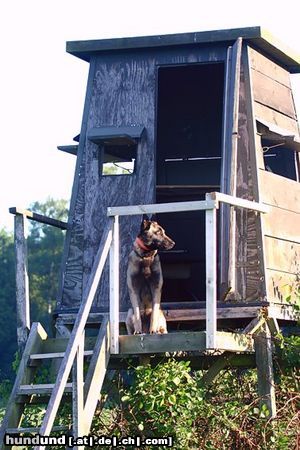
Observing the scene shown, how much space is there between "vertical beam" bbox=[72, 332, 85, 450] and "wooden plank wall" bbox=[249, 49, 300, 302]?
8.33 ft

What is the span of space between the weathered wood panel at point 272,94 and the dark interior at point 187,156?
0.99 m

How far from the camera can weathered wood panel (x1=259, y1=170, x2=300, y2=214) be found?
13.2 m

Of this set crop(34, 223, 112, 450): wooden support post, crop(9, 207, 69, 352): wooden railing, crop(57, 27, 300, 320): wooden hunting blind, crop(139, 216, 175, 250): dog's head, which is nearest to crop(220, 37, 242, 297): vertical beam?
crop(57, 27, 300, 320): wooden hunting blind

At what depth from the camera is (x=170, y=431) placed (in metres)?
11.3

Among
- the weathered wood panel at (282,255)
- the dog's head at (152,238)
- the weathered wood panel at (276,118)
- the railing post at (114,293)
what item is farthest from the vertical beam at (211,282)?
the weathered wood panel at (276,118)

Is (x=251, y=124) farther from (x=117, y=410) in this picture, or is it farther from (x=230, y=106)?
(x=117, y=410)

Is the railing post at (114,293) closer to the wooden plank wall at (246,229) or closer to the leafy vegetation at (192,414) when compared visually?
the leafy vegetation at (192,414)

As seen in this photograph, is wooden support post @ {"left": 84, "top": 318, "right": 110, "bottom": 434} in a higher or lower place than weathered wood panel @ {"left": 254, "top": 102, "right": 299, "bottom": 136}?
lower

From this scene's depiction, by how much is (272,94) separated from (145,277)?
316cm

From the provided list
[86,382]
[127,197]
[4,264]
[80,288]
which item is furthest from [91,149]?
[4,264]

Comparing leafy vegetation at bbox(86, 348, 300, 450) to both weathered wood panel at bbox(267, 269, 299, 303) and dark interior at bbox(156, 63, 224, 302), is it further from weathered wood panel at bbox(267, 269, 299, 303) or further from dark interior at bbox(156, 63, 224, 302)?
dark interior at bbox(156, 63, 224, 302)

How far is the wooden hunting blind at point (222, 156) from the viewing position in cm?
1281

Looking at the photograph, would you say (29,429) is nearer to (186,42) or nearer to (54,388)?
(54,388)

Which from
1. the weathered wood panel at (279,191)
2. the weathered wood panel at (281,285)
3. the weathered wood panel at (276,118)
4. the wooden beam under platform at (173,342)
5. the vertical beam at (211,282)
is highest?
the weathered wood panel at (276,118)
